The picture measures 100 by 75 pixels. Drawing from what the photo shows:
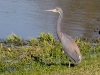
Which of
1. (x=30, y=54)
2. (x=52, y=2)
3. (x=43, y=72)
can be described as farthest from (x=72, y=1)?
(x=43, y=72)

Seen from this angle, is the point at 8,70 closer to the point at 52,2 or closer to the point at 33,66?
the point at 33,66

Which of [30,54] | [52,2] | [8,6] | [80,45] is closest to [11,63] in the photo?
[30,54]

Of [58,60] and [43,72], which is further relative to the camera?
[58,60]

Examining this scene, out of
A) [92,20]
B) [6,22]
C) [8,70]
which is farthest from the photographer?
[92,20]

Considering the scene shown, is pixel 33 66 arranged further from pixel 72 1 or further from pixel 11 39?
pixel 72 1

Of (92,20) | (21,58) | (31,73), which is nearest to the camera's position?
(31,73)

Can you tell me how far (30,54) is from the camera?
34.9 ft

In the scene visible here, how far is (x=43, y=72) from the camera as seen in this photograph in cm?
866

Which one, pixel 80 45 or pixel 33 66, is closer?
pixel 33 66

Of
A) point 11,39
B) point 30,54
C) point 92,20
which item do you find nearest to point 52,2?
point 92,20

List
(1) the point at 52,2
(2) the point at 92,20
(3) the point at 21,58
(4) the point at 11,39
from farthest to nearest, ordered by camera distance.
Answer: (1) the point at 52,2
(2) the point at 92,20
(4) the point at 11,39
(3) the point at 21,58

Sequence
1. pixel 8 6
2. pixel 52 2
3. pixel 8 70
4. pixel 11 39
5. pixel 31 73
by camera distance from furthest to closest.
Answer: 1. pixel 52 2
2. pixel 8 6
3. pixel 11 39
4. pixel 8 70
5. pixel 31 73

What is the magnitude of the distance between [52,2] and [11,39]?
552 inches

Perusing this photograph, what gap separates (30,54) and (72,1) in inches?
699
